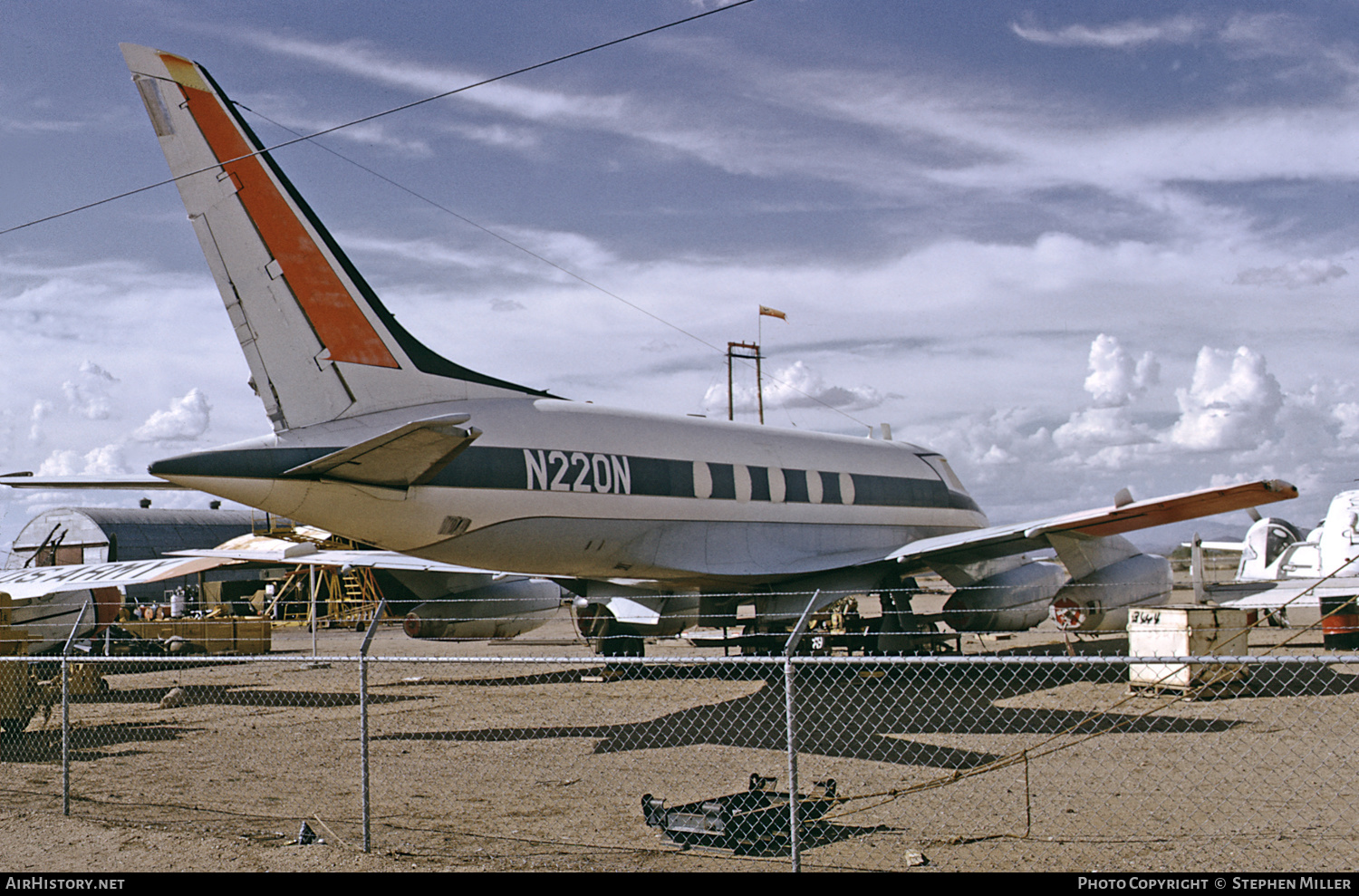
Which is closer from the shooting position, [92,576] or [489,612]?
[489,612]

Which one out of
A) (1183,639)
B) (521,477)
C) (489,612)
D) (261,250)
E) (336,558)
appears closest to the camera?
(261,250)

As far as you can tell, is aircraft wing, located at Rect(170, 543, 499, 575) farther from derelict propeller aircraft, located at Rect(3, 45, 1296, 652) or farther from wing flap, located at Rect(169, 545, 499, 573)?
derelict propeller aircraft, located at Rect(3, 45, 1296, 652)

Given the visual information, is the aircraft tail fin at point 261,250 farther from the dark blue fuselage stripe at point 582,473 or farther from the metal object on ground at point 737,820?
the metal object on ground at point 737,820

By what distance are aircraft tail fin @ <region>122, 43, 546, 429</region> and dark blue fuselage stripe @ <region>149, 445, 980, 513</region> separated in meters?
0.88

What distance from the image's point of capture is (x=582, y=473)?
13.2m

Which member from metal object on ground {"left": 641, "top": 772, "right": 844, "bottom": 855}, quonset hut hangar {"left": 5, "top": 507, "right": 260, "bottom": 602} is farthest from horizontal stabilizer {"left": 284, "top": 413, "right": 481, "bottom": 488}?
quonset hut hangar {"left": 5, "top": 507, "right": 260, "bottom": 602}

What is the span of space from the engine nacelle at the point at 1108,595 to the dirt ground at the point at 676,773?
100 centimetres

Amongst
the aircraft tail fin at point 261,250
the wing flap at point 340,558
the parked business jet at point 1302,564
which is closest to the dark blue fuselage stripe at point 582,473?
the aircraft tail fin at point 261,250

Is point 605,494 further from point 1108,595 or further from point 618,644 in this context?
point 1108,595

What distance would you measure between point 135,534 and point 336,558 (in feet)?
106

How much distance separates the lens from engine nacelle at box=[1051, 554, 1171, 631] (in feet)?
51.9

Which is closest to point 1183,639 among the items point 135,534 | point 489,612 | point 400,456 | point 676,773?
point 676,773

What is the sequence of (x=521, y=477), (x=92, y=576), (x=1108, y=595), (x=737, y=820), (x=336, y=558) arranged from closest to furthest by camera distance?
(x=737, y=820)
(x=521, y=477)
(x=1108, y=595)
(x=92, y=576)
(x=336, y=558)

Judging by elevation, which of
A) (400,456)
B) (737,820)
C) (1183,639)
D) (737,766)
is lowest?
(737,766)
